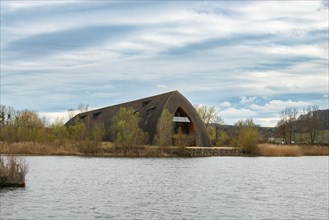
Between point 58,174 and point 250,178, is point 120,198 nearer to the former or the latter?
point 58,174

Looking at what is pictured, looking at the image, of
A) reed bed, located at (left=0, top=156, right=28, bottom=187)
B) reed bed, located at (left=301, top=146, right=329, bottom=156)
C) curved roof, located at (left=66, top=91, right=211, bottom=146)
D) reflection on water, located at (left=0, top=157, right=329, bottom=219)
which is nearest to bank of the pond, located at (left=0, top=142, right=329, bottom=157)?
reed bed, located at (left=301, top=146, right=329, bottom=156)

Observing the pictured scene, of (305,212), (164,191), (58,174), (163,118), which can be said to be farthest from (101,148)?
(305,212)

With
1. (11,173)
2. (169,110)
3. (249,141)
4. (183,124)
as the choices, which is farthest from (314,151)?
(11,173)

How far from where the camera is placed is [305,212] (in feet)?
61.0

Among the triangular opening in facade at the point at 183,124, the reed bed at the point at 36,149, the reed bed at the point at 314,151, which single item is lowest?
the reed bed at the point at 314,151

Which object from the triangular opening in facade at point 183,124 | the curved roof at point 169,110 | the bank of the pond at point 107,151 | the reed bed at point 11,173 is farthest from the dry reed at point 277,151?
the reed bed at point 11,173

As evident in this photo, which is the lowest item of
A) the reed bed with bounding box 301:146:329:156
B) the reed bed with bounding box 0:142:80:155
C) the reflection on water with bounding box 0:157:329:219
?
the reflection on water with bounding box 0:157:329:219

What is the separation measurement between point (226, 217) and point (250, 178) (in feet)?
49.2

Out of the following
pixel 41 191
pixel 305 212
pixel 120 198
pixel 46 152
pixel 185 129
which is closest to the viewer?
pixel 305 212

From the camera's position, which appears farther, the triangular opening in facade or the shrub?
the triangular opening in facade

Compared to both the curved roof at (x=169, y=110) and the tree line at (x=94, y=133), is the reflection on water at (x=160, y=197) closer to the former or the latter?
the tree line at (x=94, y=133)

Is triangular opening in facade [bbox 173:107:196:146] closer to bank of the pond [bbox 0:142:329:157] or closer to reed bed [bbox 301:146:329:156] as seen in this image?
bank of the pond [bbox 0:142:329:157]

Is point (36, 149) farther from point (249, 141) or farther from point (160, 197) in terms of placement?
point (160, 197)

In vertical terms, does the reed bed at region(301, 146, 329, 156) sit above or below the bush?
below
